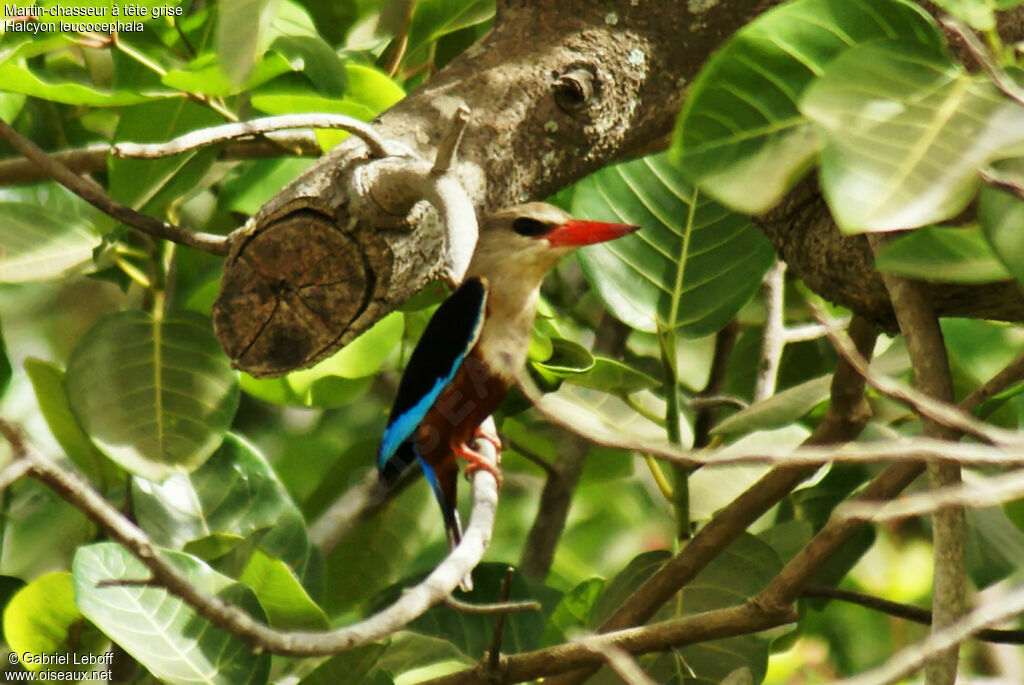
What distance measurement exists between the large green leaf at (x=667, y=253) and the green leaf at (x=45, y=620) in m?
0.87

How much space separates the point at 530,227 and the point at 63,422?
0.83m

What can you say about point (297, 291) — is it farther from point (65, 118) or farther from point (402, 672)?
point (65, 118)

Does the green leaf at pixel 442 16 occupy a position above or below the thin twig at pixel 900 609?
above

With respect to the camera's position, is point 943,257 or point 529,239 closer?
point 943,257

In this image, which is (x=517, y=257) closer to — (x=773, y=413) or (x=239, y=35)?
(x=773, y=413)

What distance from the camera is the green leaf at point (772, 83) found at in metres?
1.14

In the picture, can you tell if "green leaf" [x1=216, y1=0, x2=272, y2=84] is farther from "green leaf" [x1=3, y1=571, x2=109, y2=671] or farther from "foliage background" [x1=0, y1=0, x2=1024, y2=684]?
"green leaf" [x1=3, y1=571, x2=109, y2=671]

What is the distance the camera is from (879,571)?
3.01 meters

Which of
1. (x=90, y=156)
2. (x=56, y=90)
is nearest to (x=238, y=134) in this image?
(x=56, y=90)

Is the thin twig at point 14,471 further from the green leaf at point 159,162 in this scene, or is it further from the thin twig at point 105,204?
the green leaf at point 159,162

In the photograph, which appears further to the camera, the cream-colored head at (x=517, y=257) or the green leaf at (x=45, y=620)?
the cream-colored head at (x=517, y=257)

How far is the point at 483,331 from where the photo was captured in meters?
1.81

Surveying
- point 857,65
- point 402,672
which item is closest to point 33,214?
point 402,672

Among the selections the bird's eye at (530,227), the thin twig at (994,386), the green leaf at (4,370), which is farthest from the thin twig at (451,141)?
the green leaf at (4,370)
